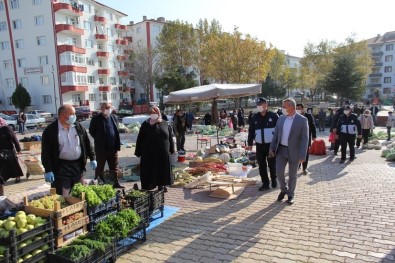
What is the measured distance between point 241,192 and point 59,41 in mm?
42919

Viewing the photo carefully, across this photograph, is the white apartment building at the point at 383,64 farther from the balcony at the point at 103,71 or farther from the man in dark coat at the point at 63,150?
the man in dark coat at the point at 63,150

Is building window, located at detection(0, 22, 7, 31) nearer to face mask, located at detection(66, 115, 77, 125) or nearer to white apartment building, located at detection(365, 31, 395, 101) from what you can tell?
face mask, located at detection(66, 115, 77, 125)

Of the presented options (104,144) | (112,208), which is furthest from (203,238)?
(104,144)

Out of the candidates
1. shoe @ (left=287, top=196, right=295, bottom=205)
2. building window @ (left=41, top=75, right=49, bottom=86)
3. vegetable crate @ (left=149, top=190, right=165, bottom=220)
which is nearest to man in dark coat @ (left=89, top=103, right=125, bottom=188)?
vegetable crate @ (left=149, top=190, right=165, bottom=220)

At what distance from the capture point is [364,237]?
433cm

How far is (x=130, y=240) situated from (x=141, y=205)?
1.70 feet

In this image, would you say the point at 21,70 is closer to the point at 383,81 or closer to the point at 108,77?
the point at 108,77

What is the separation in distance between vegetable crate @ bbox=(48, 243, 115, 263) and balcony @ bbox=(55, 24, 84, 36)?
144ft

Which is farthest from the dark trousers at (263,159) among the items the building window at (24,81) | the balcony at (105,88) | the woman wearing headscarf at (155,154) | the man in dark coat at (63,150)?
the building window at (24,81)

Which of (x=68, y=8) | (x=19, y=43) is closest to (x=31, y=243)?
(x=68, y=8)

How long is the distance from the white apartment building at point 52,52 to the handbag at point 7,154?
125ft

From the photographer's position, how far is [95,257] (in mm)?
3453

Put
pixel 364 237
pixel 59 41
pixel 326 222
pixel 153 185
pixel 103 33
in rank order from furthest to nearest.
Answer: pixel 103 33 → pixel 59 41 → pixel 153 185 → pixel 326 222 → pixel 364 237

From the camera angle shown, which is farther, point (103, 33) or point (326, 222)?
point (103, 33)
